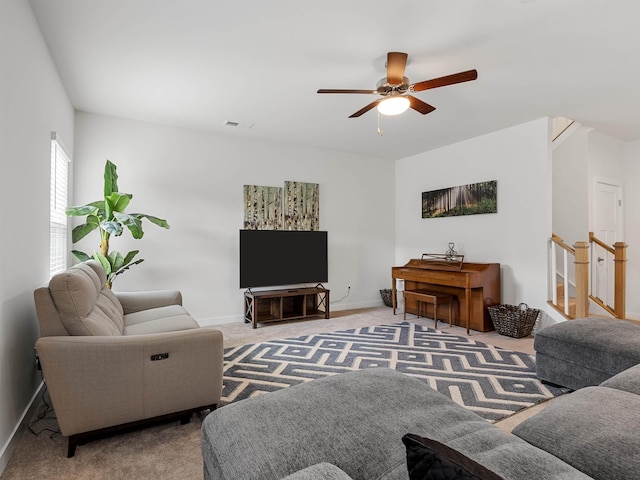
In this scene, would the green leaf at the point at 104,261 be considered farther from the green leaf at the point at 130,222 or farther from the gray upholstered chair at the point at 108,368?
the gray upholstered chair at the point at 108,368

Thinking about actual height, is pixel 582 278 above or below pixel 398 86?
below

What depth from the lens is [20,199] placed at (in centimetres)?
210

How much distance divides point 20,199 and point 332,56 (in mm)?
2286

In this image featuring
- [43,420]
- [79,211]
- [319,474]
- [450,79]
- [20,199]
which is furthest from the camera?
[79,211]

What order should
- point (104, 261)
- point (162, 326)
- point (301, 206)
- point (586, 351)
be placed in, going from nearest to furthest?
1. point (586, 351)
2. point (162, 326)
3. point (104, 261)
4. point (301, 206)

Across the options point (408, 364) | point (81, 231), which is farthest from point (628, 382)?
point (81, 231)

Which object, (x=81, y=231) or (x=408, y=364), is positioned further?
(x=81, y=231)

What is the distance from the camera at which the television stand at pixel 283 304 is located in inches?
183

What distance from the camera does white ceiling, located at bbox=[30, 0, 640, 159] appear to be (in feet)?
7.41

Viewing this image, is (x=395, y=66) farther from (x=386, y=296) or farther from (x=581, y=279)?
(x=386, y=296)

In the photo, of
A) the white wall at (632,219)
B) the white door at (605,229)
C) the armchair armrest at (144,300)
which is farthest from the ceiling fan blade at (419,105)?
the white wall at (632,219)

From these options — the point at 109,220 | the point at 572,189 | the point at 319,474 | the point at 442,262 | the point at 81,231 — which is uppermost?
the point at 572,189

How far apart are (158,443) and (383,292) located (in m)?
4.42

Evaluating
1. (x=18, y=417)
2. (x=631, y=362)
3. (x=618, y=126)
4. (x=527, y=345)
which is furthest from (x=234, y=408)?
(x=618, y=126)
